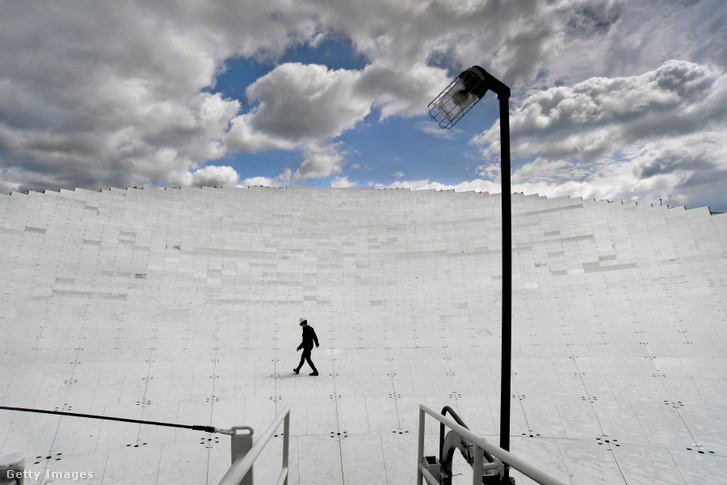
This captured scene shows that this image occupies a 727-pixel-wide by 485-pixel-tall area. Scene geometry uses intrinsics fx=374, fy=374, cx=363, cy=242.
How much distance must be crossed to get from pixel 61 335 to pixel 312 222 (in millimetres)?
7392

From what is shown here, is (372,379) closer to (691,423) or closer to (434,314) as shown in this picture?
(434,314)

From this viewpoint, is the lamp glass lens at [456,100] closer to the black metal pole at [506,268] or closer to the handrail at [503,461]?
the black metal pole at [506,268]

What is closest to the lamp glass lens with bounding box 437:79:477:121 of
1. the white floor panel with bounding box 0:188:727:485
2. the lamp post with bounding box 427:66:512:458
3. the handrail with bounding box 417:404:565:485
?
the lamp post with bounding box 427:66:512:458

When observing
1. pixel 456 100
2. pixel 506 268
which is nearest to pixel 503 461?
pixel 506 268

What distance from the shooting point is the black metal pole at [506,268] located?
367 cm

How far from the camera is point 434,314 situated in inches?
404

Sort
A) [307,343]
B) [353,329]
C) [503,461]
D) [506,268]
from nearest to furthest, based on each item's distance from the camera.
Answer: [503,461]
[506,268]
[307,343]
[353,329]

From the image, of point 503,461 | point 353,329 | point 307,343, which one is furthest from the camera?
point 353,329

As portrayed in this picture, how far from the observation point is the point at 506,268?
387 centimetres

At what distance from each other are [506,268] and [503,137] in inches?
53.6

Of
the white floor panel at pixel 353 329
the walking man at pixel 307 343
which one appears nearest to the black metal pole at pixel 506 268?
the white floor panel at pixel 353 329

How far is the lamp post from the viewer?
12.2 feet

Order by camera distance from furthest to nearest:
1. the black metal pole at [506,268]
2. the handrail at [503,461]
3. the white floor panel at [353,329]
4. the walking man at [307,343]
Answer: the walking man at [307,343], the white floor panel at [353,329], the black metal pole at [506,268], the handrail at [503,461]

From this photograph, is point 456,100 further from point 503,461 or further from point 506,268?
point 503,461
